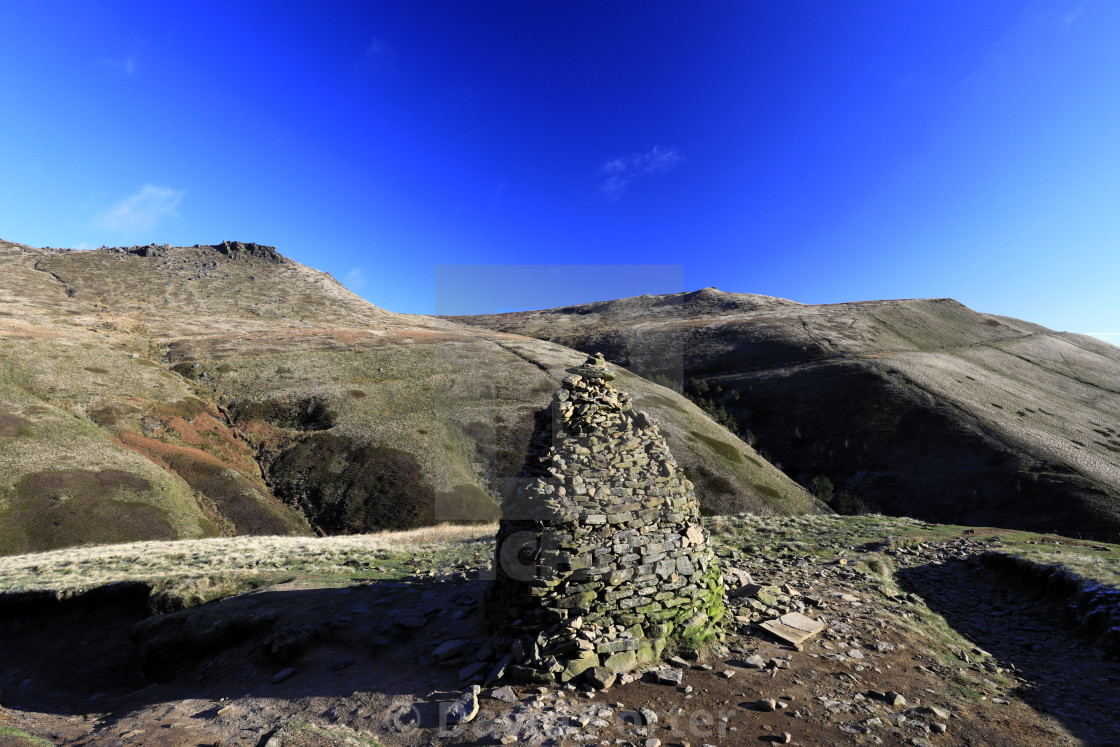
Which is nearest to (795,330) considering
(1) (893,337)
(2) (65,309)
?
(1) (893,337)

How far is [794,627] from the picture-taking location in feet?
39.3

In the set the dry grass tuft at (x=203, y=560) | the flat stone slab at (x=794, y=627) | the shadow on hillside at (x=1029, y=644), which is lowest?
the dry grass tuft at (x=203, y=560)

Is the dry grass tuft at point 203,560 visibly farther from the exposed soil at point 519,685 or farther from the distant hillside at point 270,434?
the distant hillside at point 270,434

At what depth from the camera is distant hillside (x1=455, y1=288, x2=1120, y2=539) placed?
51625 millimetres

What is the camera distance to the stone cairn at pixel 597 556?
10.2 m

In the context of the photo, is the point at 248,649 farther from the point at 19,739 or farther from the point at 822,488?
the point at 822,488

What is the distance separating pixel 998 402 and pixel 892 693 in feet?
292

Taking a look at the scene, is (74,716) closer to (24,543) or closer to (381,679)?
(381,679)

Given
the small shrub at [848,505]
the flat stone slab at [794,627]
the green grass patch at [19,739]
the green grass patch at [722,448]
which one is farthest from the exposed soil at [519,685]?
the green grass patch at [722,448]

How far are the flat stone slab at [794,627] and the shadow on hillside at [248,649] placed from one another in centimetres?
761

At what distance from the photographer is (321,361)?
3169 inches

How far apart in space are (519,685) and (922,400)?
3261 inches

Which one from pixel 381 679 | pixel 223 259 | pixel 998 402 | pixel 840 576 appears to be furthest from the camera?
pixel 223 259

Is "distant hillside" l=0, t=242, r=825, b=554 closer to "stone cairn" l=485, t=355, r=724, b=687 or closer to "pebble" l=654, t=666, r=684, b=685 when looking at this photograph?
"stone cairn" l=485, t=355, r=724, b=687
